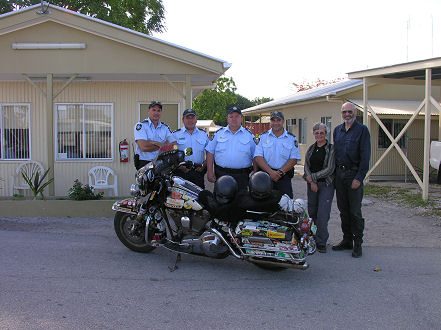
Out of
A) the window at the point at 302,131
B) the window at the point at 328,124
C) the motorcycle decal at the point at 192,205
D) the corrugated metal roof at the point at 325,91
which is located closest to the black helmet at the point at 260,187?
the motorcycle decal at the point at 192,205

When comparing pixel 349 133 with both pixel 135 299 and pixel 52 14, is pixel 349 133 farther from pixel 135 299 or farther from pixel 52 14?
pixel 52 14

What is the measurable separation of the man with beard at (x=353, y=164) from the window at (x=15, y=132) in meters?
7.41

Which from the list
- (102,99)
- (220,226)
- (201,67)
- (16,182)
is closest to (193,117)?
(220,226)

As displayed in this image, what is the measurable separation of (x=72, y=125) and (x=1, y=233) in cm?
413

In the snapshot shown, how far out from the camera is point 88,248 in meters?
5.65

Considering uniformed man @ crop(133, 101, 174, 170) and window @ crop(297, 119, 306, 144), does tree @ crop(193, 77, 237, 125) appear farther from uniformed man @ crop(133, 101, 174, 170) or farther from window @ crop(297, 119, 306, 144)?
uniformed man @ crop(133, 101, 174, 170)

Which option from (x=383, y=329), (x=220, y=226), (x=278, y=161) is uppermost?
(x=278, y=161)

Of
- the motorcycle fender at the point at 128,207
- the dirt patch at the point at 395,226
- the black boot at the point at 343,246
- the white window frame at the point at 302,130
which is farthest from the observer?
the white window frame at the point at 302,130

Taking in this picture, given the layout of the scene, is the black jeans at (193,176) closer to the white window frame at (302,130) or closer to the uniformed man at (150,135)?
the uniformed man at (150,135)

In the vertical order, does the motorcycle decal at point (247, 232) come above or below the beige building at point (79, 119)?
below

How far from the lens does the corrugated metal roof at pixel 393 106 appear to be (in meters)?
13.0

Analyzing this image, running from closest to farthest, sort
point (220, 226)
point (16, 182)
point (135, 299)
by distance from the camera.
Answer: point (135, 299), point (220, 226), point (16, 182)

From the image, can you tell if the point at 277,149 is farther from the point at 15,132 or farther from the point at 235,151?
the point at 15,132

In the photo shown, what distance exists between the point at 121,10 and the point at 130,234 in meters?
18.2
